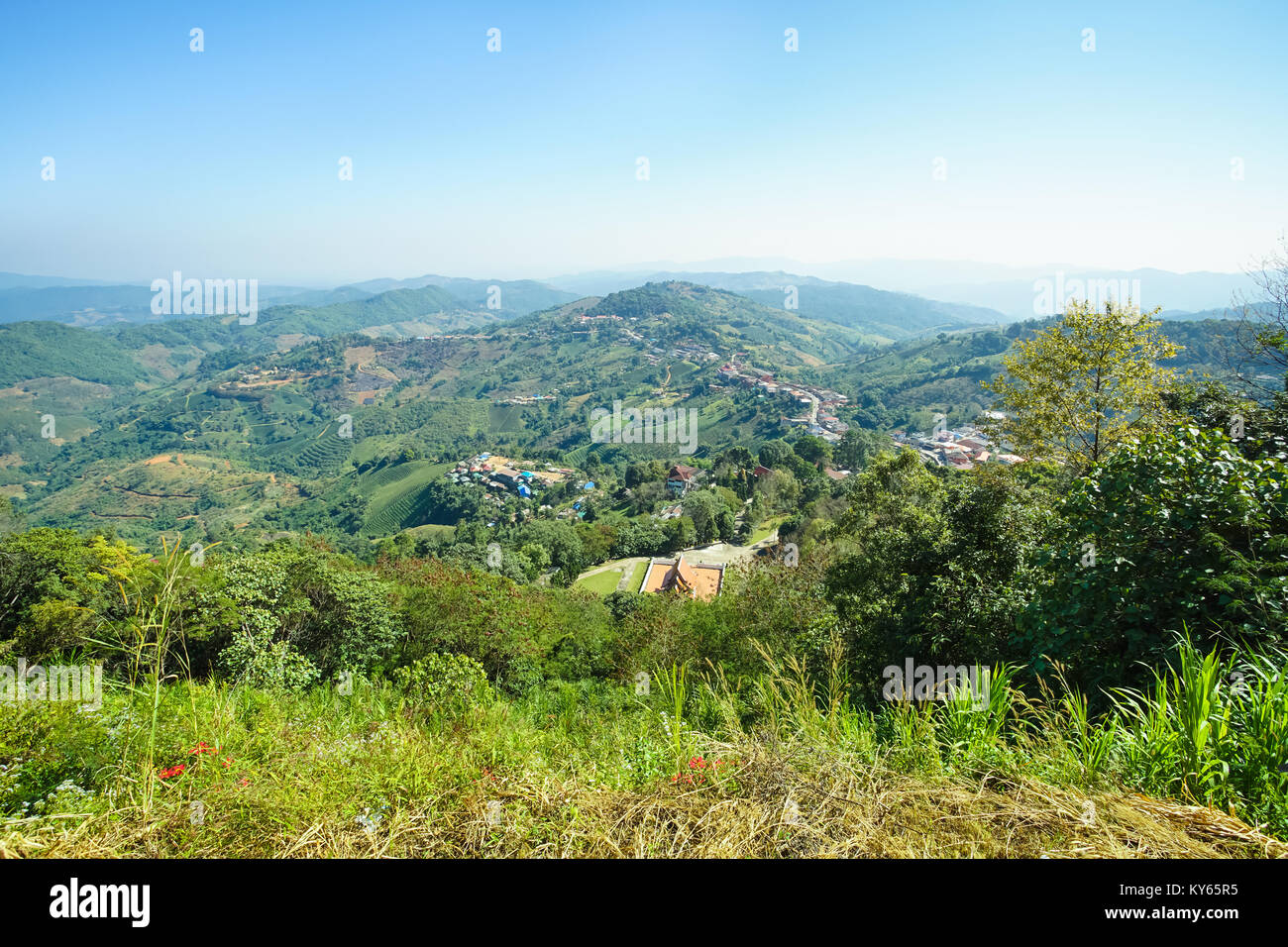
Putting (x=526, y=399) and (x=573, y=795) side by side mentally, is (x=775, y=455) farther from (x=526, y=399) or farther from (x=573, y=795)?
(x=526, y=399)

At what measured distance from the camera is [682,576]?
3150 cm

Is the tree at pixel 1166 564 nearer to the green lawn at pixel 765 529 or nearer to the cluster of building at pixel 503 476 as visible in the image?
the green lawn at pixel 765 529

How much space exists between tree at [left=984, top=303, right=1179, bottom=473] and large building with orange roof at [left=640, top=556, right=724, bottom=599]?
2154 centimetres

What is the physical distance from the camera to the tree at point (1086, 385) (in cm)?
819

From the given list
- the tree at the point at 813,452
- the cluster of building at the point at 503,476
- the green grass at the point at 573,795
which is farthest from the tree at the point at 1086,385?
the cluster of building at the point at 503,476

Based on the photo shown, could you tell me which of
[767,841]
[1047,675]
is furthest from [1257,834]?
[1047,675]

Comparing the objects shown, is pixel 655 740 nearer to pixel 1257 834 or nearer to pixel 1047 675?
pixel 1257 834

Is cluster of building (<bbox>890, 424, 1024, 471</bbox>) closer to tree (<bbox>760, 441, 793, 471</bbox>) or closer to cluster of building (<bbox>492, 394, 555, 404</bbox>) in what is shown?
tree (<bbox>760, 441, 793, 471</bbox>)

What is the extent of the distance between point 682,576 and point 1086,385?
24409 millimetres

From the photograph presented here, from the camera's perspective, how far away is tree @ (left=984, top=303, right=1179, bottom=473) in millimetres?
8188

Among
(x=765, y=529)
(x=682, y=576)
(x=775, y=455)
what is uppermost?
(x=775, y=455)

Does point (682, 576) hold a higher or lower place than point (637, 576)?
higher

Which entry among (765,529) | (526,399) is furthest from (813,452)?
(526,399)

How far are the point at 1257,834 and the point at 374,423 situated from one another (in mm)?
133839
